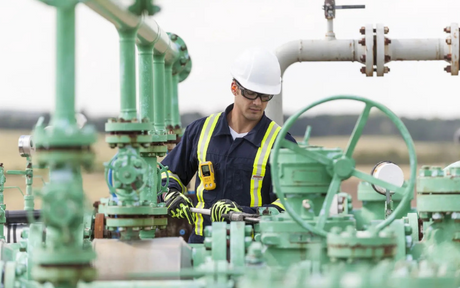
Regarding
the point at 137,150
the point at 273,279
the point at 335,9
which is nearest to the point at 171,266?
the point at 137,150

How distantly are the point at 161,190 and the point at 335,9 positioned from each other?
382cm

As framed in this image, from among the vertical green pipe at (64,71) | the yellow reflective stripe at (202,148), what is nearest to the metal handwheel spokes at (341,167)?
the vertical green pipe at (64,71)

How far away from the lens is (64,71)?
3.28 meters

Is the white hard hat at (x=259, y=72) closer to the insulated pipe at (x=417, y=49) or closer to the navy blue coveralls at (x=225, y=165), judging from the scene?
the navy blue coveralls at (x=225, y=165)

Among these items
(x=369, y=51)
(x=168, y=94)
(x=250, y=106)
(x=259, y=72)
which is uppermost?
(x=369, y=51)

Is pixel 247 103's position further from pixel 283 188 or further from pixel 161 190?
pixel 283 188

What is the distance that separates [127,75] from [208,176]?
6.00 feet

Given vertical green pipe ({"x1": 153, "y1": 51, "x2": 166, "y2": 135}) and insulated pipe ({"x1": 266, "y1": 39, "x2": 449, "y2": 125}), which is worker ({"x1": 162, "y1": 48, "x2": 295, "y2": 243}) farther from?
insulated pipe ({"x1": 266, "y1": 39, "x2": 449, "y2": 125})

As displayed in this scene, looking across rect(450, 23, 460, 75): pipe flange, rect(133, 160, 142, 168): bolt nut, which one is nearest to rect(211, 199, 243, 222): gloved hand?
rect(133, 160, 142, 168): bolt nut

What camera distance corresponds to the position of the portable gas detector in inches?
250

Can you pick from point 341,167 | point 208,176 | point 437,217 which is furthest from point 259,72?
point 341,167

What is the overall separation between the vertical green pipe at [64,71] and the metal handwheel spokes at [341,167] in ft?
3.97

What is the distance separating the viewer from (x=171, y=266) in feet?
14.8

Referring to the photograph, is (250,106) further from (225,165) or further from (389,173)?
(389,173)
